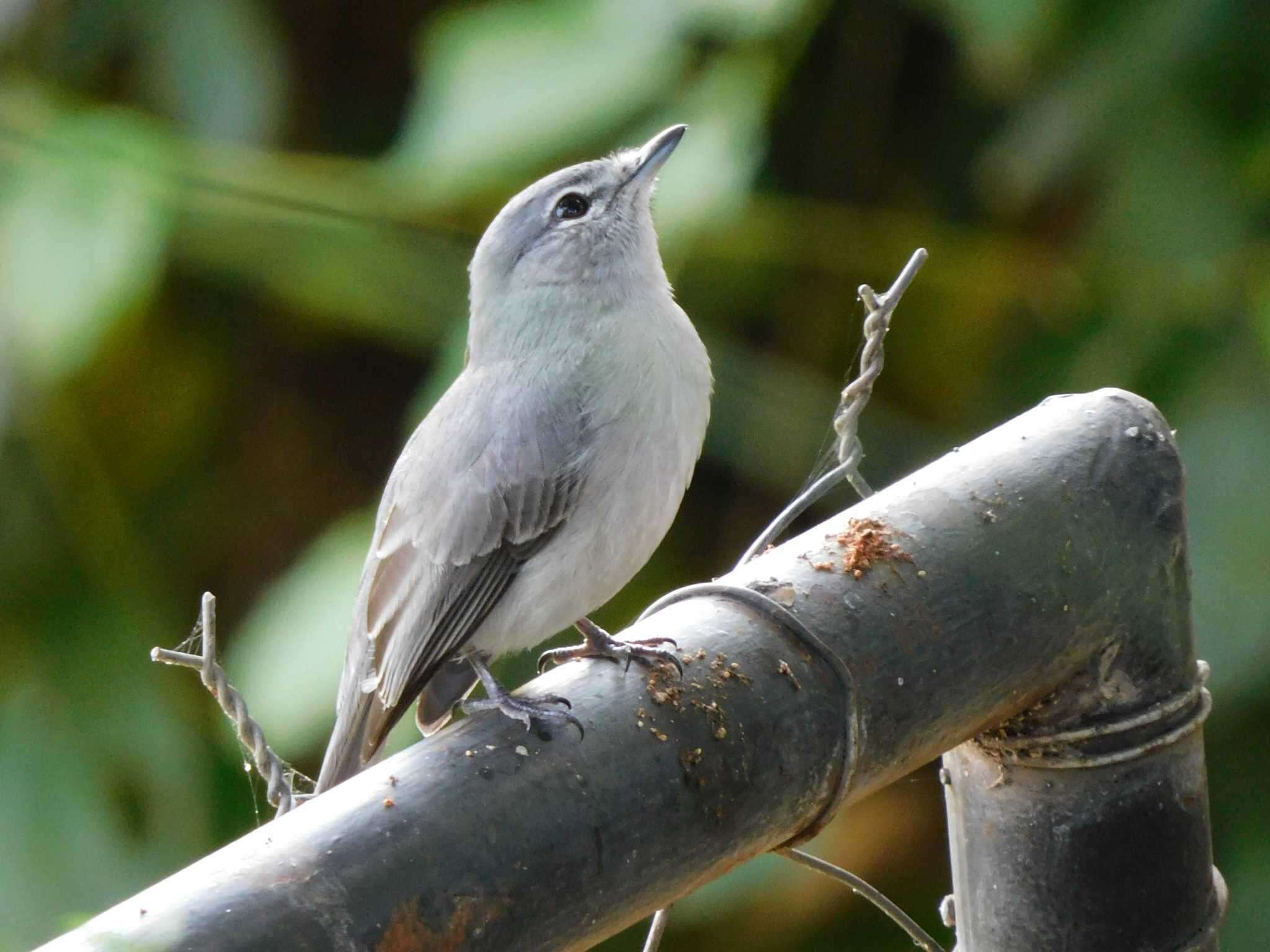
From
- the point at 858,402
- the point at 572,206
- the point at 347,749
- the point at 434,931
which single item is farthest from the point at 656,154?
the point at 434,931

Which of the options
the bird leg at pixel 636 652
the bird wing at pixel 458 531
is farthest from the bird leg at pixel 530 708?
the bird wing at pixel 458 531

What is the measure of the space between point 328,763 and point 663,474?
0.73m

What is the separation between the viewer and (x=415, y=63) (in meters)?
5.23

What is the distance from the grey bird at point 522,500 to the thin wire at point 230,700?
437 mm

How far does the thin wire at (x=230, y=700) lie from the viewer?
186cm

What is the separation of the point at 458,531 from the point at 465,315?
1.89 m

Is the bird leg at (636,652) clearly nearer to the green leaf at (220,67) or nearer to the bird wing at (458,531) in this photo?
the bird wing at (458,531)

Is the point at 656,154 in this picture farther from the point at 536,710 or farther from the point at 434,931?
the point at 434,931

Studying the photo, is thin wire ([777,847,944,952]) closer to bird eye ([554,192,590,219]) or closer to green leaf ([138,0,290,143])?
bird eye ([554,192,590,219])

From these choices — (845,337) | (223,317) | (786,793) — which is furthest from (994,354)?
(786,793)

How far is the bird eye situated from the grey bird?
0.88ft

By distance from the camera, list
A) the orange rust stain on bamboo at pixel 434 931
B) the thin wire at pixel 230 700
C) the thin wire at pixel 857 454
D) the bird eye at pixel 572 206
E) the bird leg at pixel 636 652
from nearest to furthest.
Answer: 1. the orange rust stain on bamboo at pixel 434 931
2. the thin wire at pixel 230 700
3. the bird leg at pixel 636 652
4. the thin wire at pixel 857 454
5. the bird eye at pixel 572 206

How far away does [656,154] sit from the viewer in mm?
3166

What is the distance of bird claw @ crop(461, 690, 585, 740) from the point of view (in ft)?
6.21
